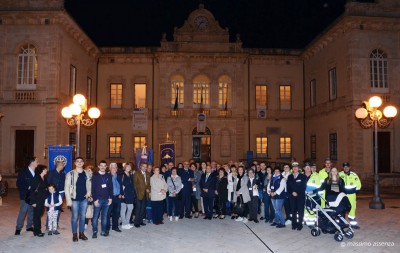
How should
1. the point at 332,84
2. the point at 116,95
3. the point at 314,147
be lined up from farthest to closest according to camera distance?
1. the point at 116,95
2. the point at 314,147
3. the point at 332,84

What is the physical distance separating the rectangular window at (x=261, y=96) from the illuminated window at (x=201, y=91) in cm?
413

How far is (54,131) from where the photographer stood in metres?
20.8

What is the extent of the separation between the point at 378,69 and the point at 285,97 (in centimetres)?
893

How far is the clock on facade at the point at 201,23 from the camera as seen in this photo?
2897 centimetres

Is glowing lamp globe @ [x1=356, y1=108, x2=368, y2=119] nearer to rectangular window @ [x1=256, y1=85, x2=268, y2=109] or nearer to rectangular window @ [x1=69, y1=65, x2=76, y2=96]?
rectangular window @ [x1=256, y1=85, x2=268, y2=109]

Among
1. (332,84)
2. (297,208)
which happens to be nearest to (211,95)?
(332,84)

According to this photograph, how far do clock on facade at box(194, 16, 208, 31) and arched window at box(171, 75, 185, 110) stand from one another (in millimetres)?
4224

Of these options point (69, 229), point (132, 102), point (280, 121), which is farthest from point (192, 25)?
point (69, 229)

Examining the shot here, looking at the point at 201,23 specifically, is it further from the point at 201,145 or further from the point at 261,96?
the point at 201,145

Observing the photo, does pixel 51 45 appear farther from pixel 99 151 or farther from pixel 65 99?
pixel 99 151

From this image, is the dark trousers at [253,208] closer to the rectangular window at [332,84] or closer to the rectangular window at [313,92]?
the rectangular window at [332,84]

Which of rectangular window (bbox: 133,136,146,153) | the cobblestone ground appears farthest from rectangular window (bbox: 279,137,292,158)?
the cobblestone ground

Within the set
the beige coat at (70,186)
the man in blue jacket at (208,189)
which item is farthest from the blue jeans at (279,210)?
the beige coat at (70,186)

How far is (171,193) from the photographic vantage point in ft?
40.4
